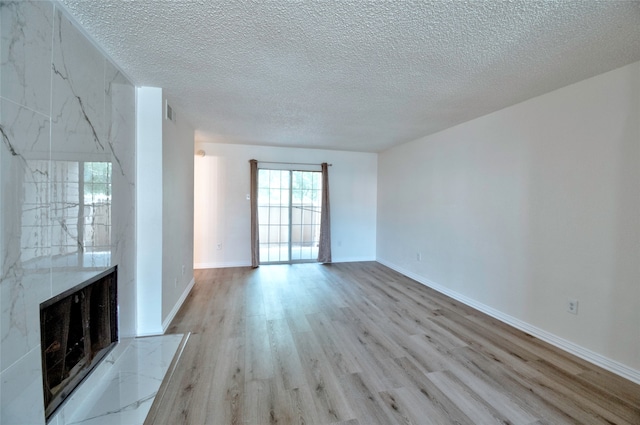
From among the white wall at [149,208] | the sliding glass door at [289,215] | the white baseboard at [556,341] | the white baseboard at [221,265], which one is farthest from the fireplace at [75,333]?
the white baseboard at [556,341]

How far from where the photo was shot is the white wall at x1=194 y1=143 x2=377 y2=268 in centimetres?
476

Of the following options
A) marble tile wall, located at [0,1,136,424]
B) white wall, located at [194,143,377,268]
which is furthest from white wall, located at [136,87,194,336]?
white wall, located at [194,143,377,268]

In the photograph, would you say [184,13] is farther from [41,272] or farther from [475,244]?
[475,244]

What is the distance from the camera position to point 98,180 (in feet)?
5.91

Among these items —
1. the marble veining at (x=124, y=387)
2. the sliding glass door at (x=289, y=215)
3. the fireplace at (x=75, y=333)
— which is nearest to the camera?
the fireplace at (x=75, y=333)

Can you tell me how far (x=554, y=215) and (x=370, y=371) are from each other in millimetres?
2204

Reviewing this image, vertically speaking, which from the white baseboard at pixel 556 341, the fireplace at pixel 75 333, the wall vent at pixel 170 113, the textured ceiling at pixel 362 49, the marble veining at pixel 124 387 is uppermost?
the textured ceiling at pixel 362 49

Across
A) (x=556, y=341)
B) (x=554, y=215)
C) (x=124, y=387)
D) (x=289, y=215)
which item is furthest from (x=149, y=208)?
(x=556, y=341)

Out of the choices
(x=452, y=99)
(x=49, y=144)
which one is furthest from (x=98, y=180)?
(x=452, y=99)

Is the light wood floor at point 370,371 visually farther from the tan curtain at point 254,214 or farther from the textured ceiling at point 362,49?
the textured ceiling at point 362,49

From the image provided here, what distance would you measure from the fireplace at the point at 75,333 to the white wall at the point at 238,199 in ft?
9.21

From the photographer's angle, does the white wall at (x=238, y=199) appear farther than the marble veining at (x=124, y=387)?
Yes

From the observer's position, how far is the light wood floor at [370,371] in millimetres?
1549

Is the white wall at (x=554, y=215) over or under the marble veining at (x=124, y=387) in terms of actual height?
over
